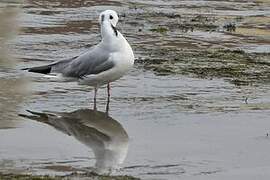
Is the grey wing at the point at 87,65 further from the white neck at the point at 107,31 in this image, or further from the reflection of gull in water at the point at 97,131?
the reflection of gull in water at the point at 97,131

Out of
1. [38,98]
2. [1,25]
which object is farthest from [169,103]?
[1,25]

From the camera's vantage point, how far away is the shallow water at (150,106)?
784 centimetres

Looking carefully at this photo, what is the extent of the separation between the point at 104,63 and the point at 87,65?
223 mm

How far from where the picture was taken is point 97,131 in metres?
9.05

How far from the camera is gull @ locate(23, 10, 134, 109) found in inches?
404

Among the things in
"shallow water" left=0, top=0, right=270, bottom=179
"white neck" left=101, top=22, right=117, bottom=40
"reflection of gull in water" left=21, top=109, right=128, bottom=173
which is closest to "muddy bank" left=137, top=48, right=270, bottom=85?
"shallow water" left=0, top=0, right=270, bottom=179

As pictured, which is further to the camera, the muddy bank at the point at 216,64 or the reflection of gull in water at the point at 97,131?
the muddy bank at the point at 216,64

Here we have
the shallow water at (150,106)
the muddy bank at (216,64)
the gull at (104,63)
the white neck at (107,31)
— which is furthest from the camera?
the muddy bank at (216,64)

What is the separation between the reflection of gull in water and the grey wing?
601 mm

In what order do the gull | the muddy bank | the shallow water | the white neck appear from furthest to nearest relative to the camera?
the muddy bank < the white neck < the gull < the shallow water

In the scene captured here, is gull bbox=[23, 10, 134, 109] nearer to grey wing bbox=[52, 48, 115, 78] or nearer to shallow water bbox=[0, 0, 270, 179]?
grey wing bbox=[52, 48, 115, 78]

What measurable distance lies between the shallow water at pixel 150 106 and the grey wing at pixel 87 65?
0.31 meters

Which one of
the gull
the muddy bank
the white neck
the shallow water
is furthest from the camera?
the muddy bank

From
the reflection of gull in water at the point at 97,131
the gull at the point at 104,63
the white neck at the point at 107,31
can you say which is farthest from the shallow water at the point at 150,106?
the white neck at the point at 107,31
